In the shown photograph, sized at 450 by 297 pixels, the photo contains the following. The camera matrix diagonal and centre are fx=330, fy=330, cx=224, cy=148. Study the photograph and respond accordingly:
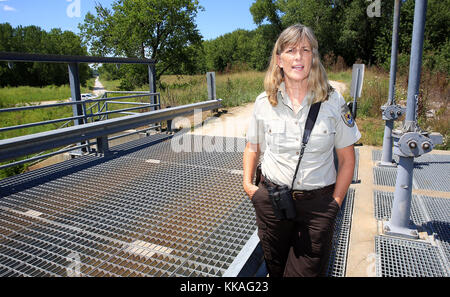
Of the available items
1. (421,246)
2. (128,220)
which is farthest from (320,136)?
(421,246)

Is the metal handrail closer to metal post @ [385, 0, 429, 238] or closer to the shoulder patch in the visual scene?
the shoulder patch

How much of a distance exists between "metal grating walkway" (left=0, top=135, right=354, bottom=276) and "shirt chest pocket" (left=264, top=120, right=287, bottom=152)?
0.99 meters

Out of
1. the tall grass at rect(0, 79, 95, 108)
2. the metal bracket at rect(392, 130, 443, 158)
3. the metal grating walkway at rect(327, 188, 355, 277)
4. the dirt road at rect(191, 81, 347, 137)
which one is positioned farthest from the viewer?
the tall grass at rect(0, 79, 95, 108)

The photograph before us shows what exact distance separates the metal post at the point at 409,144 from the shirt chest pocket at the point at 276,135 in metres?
1.80

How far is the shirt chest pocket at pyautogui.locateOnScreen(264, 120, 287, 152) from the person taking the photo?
1.98 meters

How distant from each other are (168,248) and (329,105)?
1.65m

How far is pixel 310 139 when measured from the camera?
192cm

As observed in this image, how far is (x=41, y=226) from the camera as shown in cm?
298

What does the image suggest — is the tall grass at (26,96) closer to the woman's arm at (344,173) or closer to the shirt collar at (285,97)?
the shirt collar at (285,97)

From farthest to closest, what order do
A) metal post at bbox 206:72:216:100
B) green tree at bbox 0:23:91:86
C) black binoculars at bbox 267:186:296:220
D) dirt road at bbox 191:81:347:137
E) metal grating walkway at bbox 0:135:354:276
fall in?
green tree at bbox 0:23:91:86
metal post at bbox 206:72:216:100
dirt road at bbox 191:81:347:137
metal grating walkway at bbox 0:135:354:276
black binoculars at bbox 267:186:296:220

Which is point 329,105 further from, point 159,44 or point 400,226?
point 159,44

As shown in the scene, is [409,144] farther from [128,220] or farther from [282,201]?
[128,220]

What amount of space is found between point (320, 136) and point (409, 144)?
1736mm

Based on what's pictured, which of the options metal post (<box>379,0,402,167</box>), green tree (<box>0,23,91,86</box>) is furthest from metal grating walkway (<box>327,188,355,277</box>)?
green tree (<box>0,23,91,86</box>)
